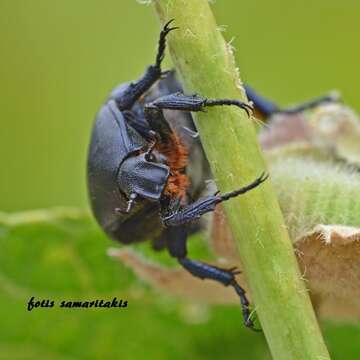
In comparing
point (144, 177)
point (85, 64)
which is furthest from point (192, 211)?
point (85, 64)

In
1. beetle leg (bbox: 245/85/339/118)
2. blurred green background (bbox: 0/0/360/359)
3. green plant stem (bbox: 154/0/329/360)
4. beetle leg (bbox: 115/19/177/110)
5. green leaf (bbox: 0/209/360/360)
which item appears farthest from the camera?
blurred green background (bbox: 0/0/360/359)

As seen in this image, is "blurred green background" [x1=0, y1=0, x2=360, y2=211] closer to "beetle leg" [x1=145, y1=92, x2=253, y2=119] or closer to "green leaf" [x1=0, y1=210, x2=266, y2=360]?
"green leaf" [x1=0, y1=210, x2=266, y2=360]

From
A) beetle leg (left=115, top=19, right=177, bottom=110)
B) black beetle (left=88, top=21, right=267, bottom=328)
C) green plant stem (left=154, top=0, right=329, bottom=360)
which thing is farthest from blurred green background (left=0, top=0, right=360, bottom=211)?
green plant stem (left=154, top=0, right=329, bottom=360)

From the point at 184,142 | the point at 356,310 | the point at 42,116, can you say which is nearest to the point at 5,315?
the point at 184,142

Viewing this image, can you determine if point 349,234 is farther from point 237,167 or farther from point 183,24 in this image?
point 183,24

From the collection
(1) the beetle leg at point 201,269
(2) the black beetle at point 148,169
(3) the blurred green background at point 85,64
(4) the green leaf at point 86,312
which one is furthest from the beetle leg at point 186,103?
(3) the blurred green background at point 85,64

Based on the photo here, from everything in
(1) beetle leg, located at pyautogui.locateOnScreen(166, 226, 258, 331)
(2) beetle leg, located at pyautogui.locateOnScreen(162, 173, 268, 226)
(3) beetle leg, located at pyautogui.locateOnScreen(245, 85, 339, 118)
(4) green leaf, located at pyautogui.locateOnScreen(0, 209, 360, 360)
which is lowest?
(4) green leaf, located at pyautogui.locateOnScreen(0, 209, 360, 360)

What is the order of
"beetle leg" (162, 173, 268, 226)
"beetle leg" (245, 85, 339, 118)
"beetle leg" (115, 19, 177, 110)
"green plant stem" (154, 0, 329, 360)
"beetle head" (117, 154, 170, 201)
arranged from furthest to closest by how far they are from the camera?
"beetle leg" (245, 85, 339, 118) < "beetle leg" (115, 19, 177, 110) < "beetle head" (117, 154, 170, 201) < "beetle leg" (162, 173, 268, 226) < "green plant stem" (154, 0, 329, 360)
